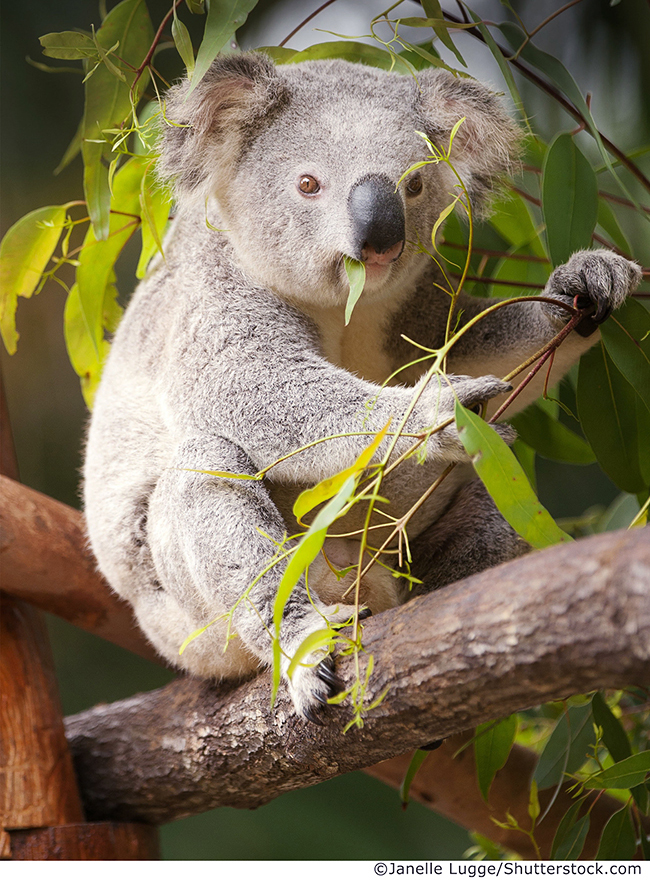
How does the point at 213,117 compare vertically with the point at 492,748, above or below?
above

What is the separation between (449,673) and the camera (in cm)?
101

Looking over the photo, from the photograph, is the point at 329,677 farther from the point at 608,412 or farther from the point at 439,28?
the point at 439,28

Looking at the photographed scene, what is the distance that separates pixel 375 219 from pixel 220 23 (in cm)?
44

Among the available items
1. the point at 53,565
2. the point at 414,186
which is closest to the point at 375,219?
the point at 414,186

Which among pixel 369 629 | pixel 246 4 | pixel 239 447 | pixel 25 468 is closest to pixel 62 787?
pixel 239 447

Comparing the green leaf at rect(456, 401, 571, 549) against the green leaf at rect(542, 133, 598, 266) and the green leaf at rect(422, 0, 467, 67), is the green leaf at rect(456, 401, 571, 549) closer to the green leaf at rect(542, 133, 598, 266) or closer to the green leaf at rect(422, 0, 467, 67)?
the green leaf at rect(542, 133, 598, 266)

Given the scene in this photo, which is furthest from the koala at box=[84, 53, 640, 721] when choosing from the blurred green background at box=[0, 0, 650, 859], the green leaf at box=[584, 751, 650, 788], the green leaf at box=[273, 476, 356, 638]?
the blurred green background at box=[0, 0, 650, 859]

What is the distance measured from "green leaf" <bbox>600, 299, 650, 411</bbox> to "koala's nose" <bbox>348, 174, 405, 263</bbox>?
17.3 inches

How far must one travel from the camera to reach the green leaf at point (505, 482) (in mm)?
1057

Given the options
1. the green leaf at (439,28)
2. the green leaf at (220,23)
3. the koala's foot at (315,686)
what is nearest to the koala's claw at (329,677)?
the koala's foot at (315,686)

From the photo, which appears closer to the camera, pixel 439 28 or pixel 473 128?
pixel 439 28

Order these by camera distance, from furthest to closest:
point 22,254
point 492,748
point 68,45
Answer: point 22,254, point 492,748, point 68,45

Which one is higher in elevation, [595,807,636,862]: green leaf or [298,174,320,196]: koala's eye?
[298,174,320,196]: koala's eye

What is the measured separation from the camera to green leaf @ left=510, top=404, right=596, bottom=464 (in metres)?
2.03
